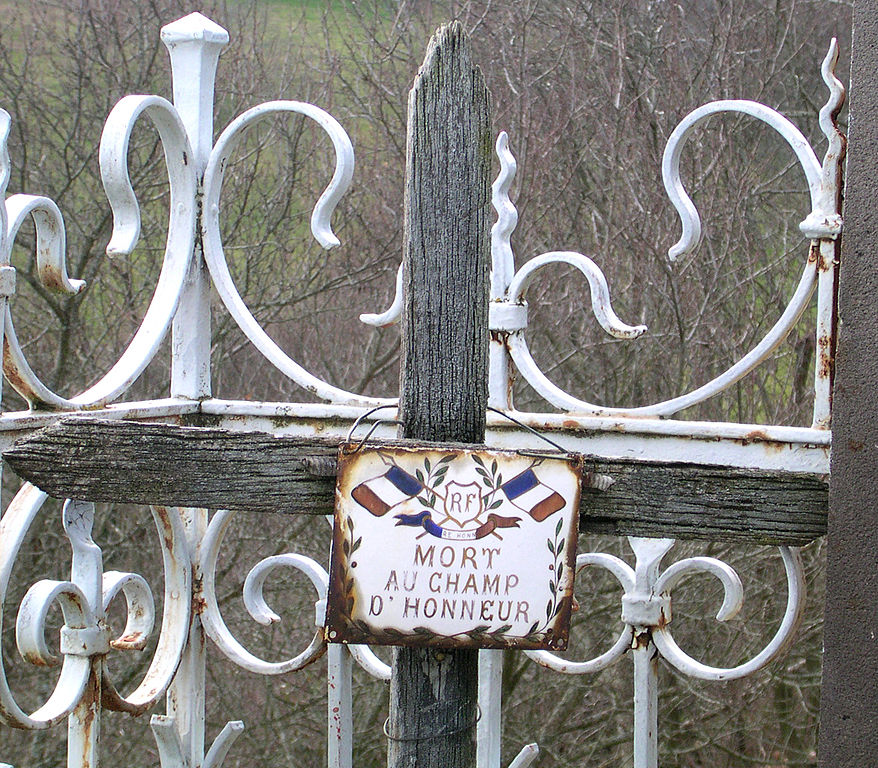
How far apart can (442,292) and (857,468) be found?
545 mm

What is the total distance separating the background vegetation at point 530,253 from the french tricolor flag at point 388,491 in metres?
3.57

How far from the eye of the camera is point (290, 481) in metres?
1.48

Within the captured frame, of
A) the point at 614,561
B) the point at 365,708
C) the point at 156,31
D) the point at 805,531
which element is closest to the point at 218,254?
the point at 614,561

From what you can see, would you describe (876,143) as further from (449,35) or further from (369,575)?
(369,575)

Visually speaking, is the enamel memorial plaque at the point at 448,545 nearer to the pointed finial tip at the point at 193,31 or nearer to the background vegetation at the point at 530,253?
the pointed finial tip at the point at 193,31

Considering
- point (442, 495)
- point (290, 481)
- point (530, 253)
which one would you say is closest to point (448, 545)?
point (442, 495)

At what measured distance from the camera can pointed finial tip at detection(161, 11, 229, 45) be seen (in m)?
2.27

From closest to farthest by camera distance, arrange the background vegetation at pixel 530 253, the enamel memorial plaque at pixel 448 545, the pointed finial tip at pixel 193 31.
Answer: the enamel memorial plaque at pixel 448 545
the pointed finial tip at pixel 193 31
the background vegetation at pixel 530 253

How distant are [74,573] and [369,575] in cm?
75

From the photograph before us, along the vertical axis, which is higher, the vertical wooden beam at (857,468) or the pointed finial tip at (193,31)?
the pointed finial tip at (193,31)

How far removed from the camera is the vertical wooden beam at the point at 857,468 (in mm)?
1478

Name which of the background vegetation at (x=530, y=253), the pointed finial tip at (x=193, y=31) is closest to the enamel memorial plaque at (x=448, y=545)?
the pointed finial tip at (x=193, y=31)

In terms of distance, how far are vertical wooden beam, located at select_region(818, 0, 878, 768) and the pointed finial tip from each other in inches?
47.9

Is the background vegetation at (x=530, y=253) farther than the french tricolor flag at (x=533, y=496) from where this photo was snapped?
Yes
